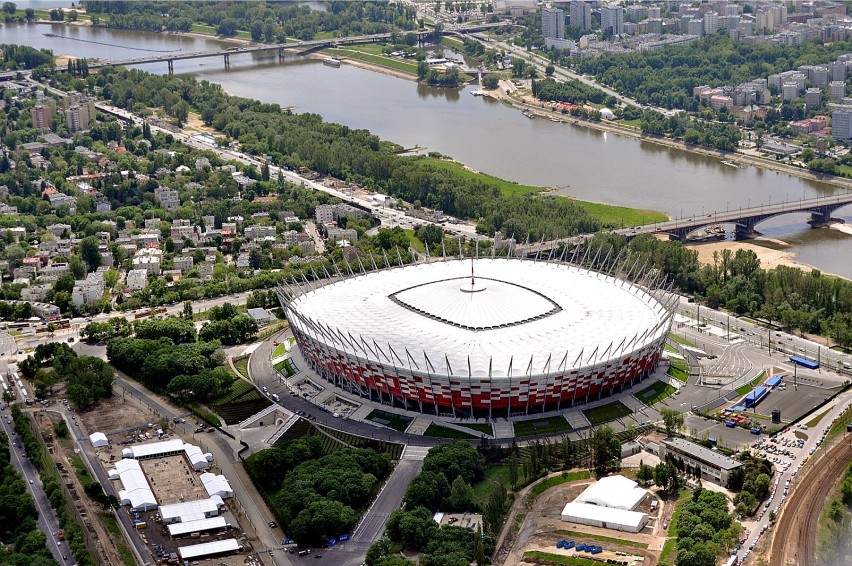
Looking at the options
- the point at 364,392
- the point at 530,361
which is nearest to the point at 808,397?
the point at 530,361

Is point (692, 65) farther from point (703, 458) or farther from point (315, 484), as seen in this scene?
point (315, 484)

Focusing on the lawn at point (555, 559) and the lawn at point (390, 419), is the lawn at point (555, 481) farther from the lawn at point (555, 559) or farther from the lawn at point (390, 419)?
the lawn at point (390, 419)

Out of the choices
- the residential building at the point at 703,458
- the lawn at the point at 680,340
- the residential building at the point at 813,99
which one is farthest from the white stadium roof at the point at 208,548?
the residential building at the point at 813,99

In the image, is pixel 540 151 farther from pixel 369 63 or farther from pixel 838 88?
pixel 369 63

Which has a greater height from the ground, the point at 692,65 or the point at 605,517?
the point at 692,65

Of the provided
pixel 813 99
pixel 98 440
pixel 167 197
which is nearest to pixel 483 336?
pixel 98 440

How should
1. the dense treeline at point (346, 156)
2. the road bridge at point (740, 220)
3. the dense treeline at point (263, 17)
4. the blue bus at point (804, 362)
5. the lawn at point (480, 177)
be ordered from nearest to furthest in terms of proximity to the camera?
the blue bus at point (804, 362)
the road bridge at point (740, 220)
the dense treeline at point (346, 156)
the lawn at point (480, 177)
the dense treeline at point (263, 17)
